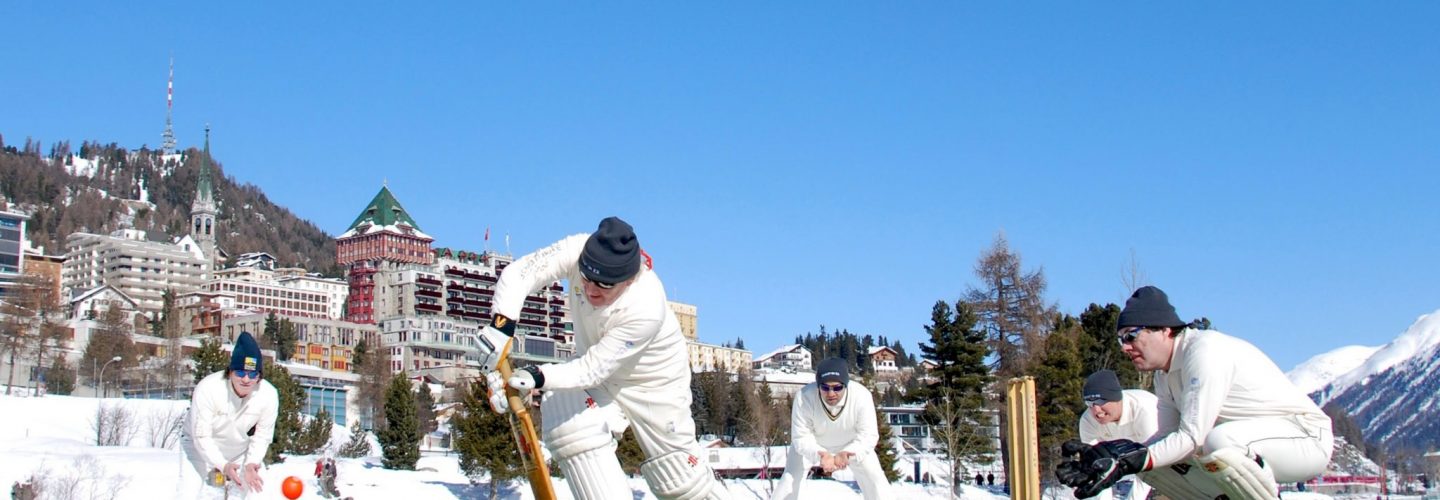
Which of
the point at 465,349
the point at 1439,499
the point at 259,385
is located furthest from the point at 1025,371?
the point at 465,349

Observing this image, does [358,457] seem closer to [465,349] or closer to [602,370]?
[602,370]

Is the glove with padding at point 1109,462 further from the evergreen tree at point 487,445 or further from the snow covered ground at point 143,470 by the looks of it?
the evergreen tree at point 487,445

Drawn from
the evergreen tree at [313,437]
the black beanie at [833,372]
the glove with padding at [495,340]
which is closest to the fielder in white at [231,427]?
the glove with padding at [495,340]

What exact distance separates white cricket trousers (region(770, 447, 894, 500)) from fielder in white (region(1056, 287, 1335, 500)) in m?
6.36

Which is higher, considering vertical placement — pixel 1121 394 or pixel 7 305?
pixel 7 305

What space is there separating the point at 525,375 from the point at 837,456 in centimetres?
698

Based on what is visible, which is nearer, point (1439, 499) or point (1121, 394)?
point (1121, 394)

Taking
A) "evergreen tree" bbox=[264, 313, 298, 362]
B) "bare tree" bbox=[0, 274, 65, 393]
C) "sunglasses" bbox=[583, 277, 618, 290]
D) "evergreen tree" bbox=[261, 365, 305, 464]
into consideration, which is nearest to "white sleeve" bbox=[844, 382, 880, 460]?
"sunglasses" bbox=[583, 277, 618, 290]

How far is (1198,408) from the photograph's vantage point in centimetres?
725

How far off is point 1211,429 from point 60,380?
104139 mm

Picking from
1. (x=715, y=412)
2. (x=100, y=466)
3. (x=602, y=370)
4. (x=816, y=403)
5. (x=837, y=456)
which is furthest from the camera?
(x=715, y=412)

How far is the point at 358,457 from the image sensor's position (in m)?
64.3

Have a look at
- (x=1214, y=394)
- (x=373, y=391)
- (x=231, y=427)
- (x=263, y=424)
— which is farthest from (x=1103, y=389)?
(x=373, y=391)

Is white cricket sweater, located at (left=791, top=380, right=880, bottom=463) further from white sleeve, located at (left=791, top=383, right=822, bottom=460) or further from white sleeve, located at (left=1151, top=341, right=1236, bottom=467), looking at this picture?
white sleeve, located at (left=1151, top=341, right=1236, bottom=467)
